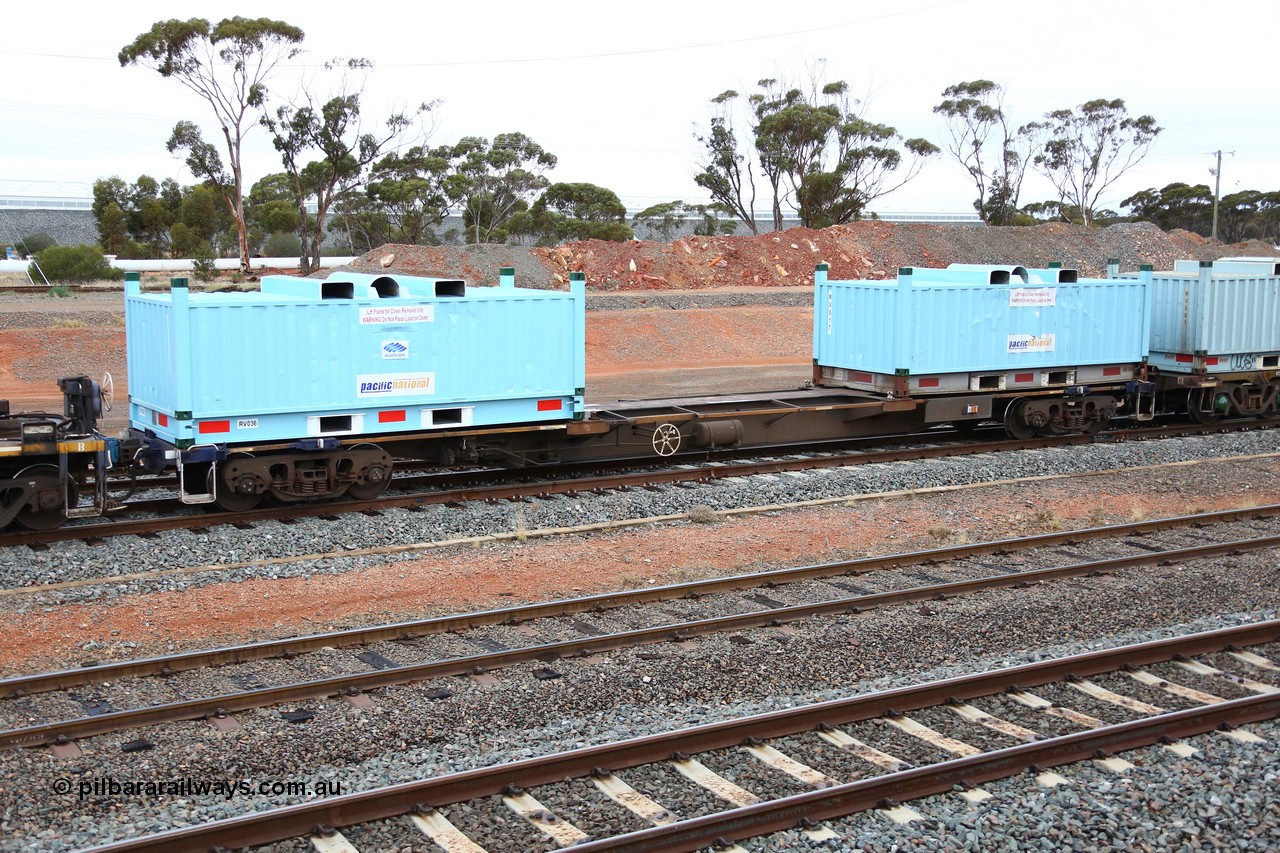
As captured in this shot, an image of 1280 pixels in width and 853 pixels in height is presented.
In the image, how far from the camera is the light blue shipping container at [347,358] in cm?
1402

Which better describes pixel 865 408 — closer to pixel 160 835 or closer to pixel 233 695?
pixel 233 695

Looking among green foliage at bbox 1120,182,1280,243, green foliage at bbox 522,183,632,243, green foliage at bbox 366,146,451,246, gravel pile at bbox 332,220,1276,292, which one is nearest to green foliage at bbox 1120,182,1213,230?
green foliage at bbox 1120,182,1280,243

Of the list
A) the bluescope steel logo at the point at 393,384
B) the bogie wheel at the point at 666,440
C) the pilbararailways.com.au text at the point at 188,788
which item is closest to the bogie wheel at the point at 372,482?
the bluescope steel logo at the point at 393,384

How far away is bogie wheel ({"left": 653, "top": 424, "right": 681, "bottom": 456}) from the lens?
1755 cm

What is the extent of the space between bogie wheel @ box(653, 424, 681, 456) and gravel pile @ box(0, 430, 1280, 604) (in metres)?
1.26

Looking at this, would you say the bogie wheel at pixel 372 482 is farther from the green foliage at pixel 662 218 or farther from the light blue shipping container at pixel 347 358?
the green foliage at pixel 662 218

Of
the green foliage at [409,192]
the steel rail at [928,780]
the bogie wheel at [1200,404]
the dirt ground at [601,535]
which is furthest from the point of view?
the green foliage at [409,192]

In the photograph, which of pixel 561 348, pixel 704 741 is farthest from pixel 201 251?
pixel 704 741

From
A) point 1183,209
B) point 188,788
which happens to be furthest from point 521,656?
point 1183,209

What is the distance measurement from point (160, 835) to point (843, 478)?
1212 cm

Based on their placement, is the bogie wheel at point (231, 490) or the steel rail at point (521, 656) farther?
the bogie wheel at point (231, 490)

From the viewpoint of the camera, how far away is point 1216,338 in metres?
21.9

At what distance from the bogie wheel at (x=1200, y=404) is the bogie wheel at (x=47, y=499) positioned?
19.1m

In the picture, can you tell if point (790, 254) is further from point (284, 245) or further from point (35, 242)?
point (35, 242)
